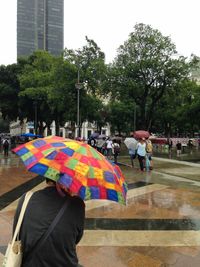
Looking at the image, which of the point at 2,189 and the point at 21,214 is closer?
the point at 21,214

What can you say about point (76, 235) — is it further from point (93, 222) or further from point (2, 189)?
point (2, 189)

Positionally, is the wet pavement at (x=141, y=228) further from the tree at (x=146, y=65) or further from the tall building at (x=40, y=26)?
the tall building at (x=40, y=26)

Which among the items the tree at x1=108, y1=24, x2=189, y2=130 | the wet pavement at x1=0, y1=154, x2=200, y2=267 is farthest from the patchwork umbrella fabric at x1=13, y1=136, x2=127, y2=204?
the tree at x1=108, y1=24, x2=189, y2=130

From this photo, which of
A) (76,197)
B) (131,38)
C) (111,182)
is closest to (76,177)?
(76,197)

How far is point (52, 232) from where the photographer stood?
2.13 meters

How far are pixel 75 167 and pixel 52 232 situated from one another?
1.59 feet

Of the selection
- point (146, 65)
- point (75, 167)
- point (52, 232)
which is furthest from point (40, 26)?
point (52, 232)

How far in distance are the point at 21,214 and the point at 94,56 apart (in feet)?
96.9

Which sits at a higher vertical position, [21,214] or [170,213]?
[21,214]

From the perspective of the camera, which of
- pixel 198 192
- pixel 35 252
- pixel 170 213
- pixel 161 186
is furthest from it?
pixel 161 186

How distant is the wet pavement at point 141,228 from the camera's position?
476cm

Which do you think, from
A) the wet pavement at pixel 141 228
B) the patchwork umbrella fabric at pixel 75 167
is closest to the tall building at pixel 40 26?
the wet pavement at pixel 141 228

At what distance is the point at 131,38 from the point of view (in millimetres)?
28219

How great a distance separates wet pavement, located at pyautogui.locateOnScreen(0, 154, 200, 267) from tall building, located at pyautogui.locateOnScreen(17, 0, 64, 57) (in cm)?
4973
